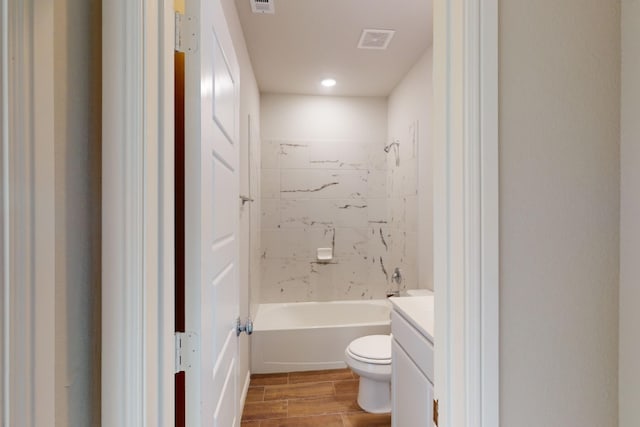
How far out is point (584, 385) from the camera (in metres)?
0.69

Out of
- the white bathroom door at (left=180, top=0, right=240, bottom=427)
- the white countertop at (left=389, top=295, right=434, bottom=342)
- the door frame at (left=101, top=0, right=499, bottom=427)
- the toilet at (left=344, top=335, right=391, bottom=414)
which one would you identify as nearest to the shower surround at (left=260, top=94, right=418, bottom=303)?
the toilet at (left=344, top=335, right=391, bottom=414)

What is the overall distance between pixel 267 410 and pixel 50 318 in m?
2.07

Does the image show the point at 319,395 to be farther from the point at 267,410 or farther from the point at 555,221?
the point at 555,221

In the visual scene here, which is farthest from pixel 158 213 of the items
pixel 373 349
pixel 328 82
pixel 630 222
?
pixel 328 82

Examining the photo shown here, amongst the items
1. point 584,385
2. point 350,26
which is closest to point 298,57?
point 350,26

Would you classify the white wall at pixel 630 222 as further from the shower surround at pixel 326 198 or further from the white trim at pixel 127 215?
the shower surround at pixel 326 198

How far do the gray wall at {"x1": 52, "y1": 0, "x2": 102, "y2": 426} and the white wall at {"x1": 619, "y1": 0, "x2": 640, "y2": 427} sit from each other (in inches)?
43.0

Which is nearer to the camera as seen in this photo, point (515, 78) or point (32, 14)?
point (32, 14)

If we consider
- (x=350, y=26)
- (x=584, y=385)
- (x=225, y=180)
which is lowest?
(x=584, y=385)

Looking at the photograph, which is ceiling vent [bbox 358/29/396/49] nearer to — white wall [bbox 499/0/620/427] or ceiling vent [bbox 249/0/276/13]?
ceiling vent [bbox 249/0/276/13]

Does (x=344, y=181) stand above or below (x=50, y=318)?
above

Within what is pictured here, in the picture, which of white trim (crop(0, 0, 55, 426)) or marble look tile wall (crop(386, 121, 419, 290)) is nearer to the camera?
white trim (crop(0, 0, 55, 426))

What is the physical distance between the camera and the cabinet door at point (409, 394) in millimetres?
1266

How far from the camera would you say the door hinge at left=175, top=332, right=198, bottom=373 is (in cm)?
80
